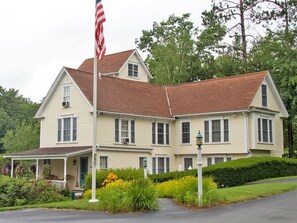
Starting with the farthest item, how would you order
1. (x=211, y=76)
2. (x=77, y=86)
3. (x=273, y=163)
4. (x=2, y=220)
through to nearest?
(x=211, y=76)
(x=77, y=86)
(x=273, y=163)
(x=2, y=220)

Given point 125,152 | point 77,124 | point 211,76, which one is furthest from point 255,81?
point 211,76

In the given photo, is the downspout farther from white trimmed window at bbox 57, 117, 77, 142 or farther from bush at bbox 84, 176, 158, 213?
bush at bbox 84, 176, 158, 213

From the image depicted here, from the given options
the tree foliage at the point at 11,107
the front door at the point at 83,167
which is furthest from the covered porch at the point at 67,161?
the tree foliage at the point at 11,107

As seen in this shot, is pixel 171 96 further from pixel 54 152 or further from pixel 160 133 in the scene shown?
pixel 54 152

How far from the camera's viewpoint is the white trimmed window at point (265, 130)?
3703 cm

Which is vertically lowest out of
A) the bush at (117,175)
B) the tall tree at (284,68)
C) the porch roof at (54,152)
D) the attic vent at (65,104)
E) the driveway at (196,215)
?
the driveway at (196,215)

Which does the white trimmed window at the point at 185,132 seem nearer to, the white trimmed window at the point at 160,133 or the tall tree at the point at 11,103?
the white trimmed window at the point at 160,133

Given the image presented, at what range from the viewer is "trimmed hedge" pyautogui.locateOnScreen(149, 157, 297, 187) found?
1120 inches

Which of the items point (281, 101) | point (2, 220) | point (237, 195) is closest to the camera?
point (2, 220)

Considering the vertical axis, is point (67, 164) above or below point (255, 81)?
below

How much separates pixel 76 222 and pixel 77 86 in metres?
22.1

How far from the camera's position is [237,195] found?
1992 cm

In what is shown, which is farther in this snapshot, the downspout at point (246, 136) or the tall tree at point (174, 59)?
the tall tree at point (174, 59)

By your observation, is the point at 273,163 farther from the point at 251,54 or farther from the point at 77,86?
the point at 251,54
